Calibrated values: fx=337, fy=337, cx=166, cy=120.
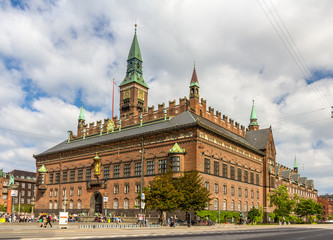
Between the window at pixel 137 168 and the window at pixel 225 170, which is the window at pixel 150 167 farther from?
the window at pixel 225 170

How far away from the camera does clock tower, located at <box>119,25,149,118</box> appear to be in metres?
87.4

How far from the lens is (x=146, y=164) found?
6134 cm

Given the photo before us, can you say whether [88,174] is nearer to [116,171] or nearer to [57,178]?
[116,171]

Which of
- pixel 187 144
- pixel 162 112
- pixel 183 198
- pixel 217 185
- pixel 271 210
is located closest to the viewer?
pixel 183 198

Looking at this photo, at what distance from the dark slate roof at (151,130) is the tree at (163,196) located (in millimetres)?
12516

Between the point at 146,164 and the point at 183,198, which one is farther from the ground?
the point at 146,164

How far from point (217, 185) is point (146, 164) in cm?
1328

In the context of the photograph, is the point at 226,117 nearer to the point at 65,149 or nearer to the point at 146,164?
the point at 146,164

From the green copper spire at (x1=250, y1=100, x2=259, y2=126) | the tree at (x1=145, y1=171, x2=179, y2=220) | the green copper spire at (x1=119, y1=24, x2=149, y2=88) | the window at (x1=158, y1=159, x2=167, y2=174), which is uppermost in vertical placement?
the green copper spire at (x1=119, y1=24, x2=149, y2=88)

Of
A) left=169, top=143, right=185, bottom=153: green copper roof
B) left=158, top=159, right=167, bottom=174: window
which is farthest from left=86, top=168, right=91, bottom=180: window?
left=169, top=143, right=185, bottom=153: green copper roof

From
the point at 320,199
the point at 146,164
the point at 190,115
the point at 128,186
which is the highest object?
the point at 190,115

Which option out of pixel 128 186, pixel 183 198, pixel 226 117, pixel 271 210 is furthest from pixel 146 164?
pixel 271 210

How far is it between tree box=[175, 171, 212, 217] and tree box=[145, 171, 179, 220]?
3.85ft

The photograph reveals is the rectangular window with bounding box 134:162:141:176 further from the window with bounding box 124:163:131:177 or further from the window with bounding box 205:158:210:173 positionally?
the window with bounding box 205:158:210:173
